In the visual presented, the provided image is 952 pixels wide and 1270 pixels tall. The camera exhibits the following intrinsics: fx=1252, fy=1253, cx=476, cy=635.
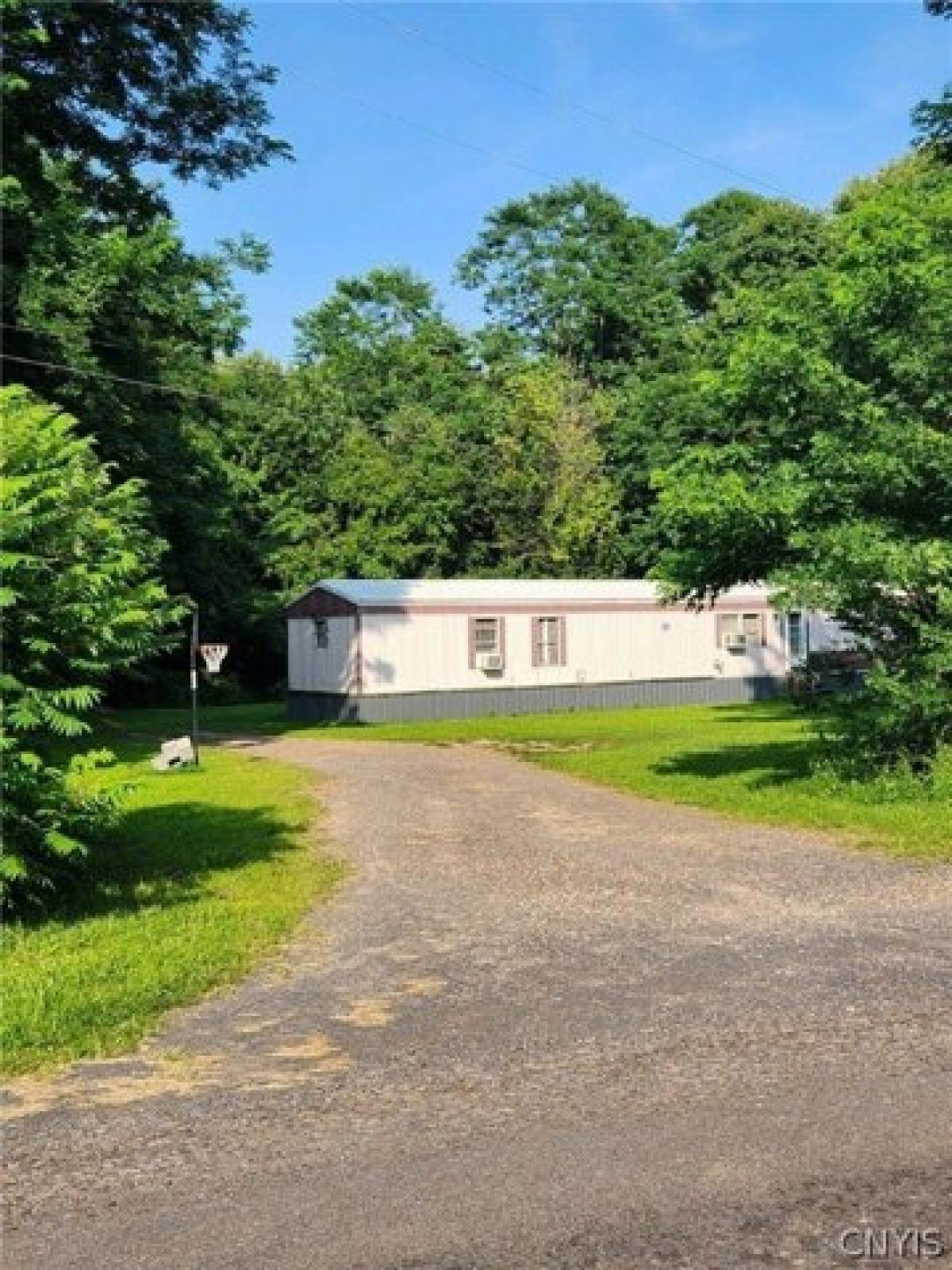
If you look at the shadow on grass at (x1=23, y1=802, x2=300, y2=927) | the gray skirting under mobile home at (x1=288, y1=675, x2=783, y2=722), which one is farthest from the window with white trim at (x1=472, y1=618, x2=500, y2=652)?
the shadow on grass at (x1=23, y1=802, x2=300, y2=927)

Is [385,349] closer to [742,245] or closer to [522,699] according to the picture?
[742,245]

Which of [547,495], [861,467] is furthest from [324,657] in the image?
[861,467]

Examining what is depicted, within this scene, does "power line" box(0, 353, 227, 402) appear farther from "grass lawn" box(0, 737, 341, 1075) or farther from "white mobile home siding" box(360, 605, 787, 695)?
"grass lawn" box(0, 737, 341, 1075)

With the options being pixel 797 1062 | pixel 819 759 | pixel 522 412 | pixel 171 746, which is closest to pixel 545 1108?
pixel 797 1062

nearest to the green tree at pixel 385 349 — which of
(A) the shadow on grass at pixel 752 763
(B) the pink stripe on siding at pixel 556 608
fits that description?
(B) the pink stripe on siding at pixel 556 608

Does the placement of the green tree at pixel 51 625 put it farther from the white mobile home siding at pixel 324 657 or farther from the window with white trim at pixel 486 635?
the window with white trim at pixel 486 635

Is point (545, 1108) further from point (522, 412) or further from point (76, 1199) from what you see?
point (522, 412)

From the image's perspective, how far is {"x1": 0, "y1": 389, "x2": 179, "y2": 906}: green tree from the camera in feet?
22.4

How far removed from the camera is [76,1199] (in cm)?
375

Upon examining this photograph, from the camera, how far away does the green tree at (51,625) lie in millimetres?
6812

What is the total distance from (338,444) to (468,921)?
36.4 metres

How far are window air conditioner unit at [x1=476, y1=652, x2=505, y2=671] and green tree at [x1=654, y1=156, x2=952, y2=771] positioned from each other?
1405cm

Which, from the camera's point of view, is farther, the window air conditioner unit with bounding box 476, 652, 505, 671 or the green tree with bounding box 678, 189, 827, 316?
the green tree with bounding box 678, 189, 827, 316

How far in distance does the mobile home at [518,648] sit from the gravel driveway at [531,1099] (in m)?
17.4
